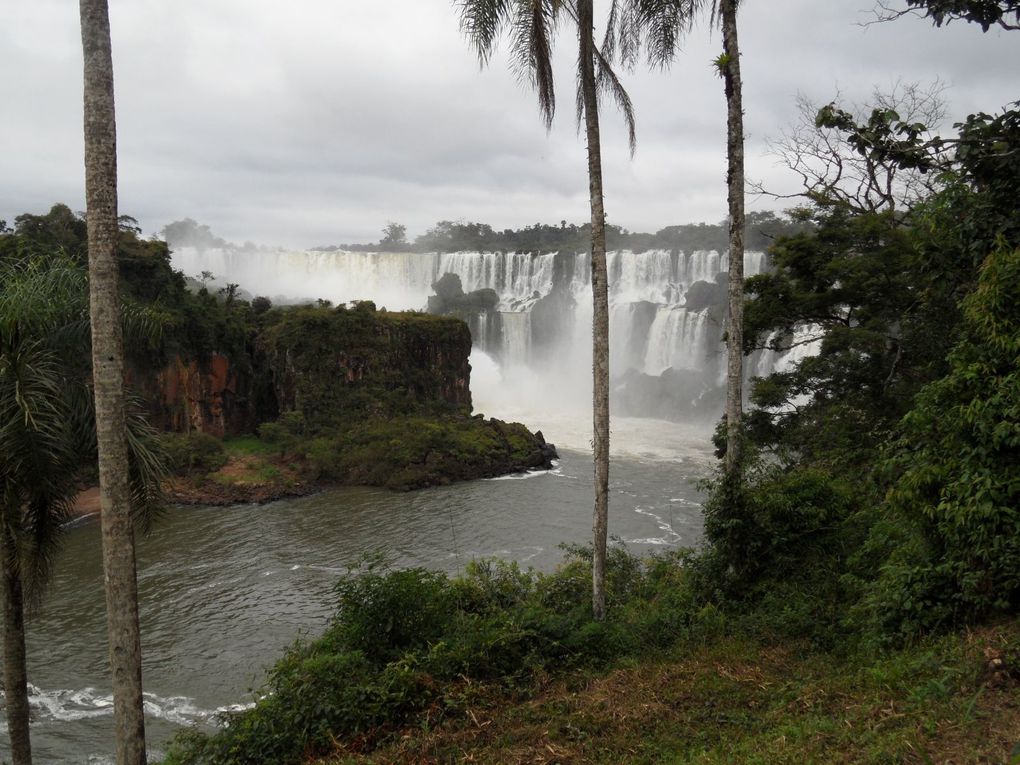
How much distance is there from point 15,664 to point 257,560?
12.6 metres

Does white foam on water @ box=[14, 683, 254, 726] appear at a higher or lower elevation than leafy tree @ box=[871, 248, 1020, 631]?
lower

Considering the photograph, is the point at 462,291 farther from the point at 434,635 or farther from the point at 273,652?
the point at 434,635

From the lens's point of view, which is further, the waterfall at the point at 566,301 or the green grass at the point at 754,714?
the waterfall at the point at 566,301

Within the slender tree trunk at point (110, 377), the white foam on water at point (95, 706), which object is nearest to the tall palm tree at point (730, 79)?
the slender tree trunk at point (110, 377)

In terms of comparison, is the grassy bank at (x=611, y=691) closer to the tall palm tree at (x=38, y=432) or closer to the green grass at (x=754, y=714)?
the green grass at (x=754, y=714)

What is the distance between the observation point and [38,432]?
17.5ft

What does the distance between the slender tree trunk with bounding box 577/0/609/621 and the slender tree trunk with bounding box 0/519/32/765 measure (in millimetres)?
5298

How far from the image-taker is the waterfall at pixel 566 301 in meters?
39.1

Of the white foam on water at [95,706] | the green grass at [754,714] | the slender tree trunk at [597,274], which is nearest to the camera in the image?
→ the green grass at [754,714]

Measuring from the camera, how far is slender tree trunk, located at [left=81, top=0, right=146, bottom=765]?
4.61 meters

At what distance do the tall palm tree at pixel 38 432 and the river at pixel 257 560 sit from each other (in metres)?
0.86

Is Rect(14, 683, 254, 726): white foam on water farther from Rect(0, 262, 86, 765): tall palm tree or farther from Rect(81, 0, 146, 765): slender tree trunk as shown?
Rect(81, 0, 146, 765): slender tree trunk

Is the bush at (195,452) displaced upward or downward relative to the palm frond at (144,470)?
downward

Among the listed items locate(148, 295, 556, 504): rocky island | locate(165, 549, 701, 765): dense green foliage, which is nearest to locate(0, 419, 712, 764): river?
locate(148, 295, 556, 504): rocky island
